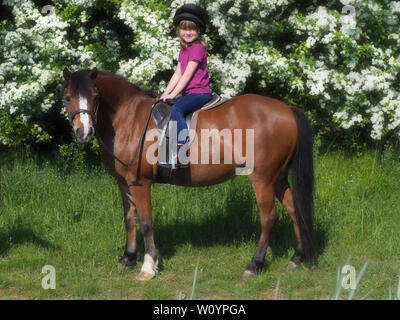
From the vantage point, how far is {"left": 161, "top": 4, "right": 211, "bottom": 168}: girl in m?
4.95

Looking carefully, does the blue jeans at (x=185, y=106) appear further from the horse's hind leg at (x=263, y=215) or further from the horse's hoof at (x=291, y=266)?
the horse's hoof at (x=291, y=266)

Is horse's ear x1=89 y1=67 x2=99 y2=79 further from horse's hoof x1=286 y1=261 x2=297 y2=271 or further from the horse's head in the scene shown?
horse's hoof x1=286 y1=261 x2=297 y2=271

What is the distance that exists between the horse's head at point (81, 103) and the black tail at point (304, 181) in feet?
6.79

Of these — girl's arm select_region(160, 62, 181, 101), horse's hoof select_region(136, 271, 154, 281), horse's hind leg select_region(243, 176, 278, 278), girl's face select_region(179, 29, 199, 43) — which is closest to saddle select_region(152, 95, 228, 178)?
girl's arm select_region(160, 62, 181, 101)

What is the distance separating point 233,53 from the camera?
750 centimetres

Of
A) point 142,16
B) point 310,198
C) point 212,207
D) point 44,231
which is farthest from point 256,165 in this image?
point 142,16

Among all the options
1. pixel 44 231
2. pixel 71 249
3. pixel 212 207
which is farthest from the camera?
pixel 212 207

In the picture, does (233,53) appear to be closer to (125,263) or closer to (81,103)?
(81,103)

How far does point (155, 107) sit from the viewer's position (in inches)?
200

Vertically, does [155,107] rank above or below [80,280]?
above

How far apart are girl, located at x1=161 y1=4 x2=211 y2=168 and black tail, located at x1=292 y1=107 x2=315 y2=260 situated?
1.03 metres

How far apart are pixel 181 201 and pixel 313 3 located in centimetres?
391

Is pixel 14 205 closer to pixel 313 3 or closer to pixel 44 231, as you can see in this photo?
pixel 44 231

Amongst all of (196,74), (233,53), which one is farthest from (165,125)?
(233,53)
